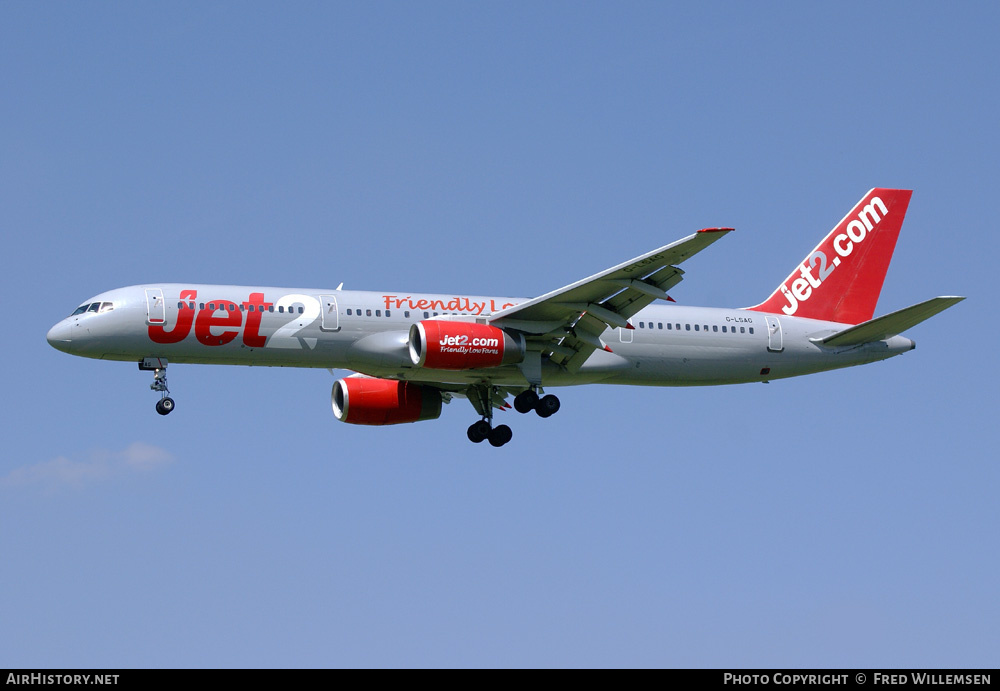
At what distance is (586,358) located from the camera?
4066 cm

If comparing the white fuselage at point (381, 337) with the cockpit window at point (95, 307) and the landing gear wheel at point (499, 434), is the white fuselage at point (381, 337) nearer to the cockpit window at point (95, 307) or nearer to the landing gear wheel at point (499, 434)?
the cockpit window at point (95, 307)

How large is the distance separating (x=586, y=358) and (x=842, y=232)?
12.0 meters

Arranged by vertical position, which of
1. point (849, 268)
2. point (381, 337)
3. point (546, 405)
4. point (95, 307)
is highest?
point (849, 268)

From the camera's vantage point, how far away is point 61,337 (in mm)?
37625

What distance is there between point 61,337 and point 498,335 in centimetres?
1216

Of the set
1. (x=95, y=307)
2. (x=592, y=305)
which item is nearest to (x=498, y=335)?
(x=592, y=305)

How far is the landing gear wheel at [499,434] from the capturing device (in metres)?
43.6

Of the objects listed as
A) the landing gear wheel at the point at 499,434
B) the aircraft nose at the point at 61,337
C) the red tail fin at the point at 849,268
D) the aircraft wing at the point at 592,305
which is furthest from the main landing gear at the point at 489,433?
the aircraft nose at the point at 61,337

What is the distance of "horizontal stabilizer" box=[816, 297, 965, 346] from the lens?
1543 inches

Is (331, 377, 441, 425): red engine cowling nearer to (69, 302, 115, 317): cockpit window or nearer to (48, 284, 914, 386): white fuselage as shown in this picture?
(48, 284, 914, 386): white fuselage

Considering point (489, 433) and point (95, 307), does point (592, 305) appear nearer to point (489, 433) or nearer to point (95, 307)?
point (489, 433)

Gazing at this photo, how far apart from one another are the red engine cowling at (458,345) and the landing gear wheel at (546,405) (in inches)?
96.1
